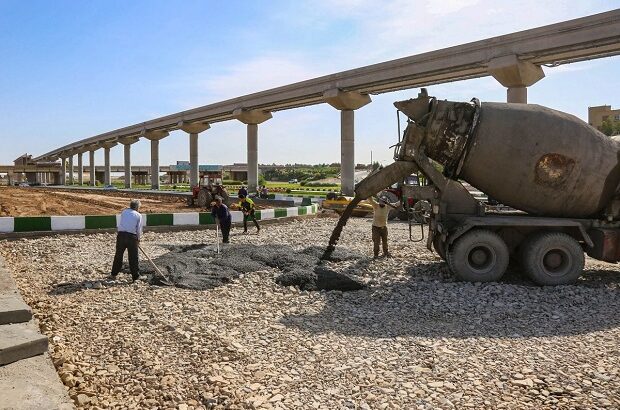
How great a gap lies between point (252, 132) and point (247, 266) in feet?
124

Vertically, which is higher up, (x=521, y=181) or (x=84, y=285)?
(x=521, y=181)

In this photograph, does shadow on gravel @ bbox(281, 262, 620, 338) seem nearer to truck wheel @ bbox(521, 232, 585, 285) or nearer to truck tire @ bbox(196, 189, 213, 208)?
truck wheel @ bbox(521, 232, 585, 285)

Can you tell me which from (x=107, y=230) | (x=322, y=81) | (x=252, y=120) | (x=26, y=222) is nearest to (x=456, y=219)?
(x=107, y=230)

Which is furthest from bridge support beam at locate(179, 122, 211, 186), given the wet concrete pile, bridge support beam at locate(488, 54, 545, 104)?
the wet concrete pile

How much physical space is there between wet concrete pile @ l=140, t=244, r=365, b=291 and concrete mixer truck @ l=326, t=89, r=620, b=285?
252cm

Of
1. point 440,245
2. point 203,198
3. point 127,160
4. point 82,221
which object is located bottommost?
point 440,245

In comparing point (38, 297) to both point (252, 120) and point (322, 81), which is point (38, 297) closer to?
point (322, 81)

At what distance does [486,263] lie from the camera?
31.2 feet

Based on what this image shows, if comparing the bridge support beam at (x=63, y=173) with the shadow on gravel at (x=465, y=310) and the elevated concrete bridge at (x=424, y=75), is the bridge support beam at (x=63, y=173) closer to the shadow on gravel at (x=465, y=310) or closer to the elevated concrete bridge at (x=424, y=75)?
the elevated concrete bridge at (x=424, y=75)

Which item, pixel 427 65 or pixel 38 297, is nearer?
pixel 38 297

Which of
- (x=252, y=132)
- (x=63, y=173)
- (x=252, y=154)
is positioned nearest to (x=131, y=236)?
(x=252, y=132)

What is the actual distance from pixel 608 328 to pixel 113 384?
625 centimetres

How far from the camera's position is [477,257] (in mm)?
9469

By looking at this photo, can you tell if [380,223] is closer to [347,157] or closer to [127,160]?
[347,157]
